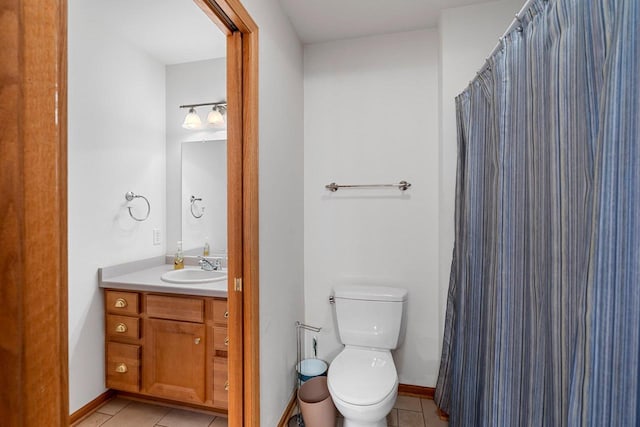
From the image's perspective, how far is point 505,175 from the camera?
1.07 m

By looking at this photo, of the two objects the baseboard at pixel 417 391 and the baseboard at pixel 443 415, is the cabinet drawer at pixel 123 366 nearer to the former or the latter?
the baseboard at pixel 417 391

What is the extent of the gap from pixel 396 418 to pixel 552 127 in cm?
186

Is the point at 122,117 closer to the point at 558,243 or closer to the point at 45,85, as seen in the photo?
the point at 45,85

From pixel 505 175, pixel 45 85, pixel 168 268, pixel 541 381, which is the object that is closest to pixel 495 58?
pixel 505 175

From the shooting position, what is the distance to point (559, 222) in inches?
31.9

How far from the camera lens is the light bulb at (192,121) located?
2432 mm

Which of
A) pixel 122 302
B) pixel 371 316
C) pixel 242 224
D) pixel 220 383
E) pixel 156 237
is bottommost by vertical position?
pixel 220 383

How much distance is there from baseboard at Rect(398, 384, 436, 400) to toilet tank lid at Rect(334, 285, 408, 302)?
0.69 metres

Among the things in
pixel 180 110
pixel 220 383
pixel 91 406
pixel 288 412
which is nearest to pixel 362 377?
pixel 288 412

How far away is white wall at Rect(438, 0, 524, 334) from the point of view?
1844 millimetres

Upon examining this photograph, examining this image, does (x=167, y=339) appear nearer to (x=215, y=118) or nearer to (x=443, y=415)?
(x=215, y=118)

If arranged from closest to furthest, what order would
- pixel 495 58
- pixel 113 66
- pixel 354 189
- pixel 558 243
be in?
pixel 558 243 < pixel 495 58 < pixel 113 66 < pixel 354 189

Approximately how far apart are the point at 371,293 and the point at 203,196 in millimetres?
1579

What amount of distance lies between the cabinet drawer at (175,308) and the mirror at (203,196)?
0.66 meters
